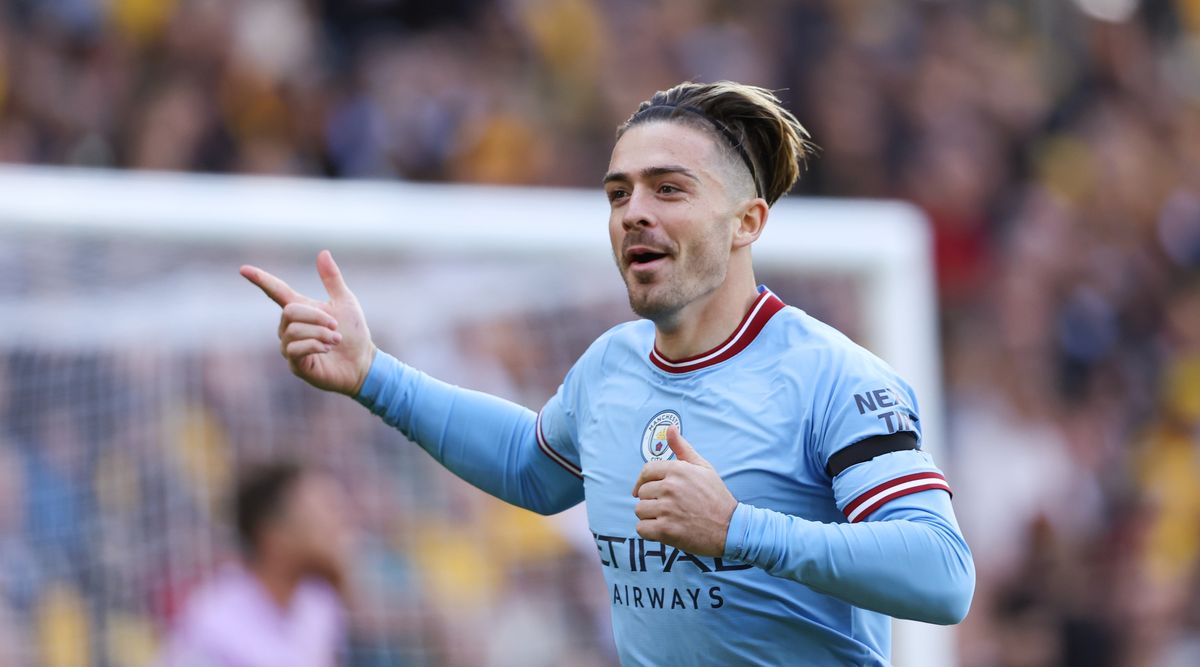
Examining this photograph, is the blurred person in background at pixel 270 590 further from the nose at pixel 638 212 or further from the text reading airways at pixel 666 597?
the nose at pixel 638 212

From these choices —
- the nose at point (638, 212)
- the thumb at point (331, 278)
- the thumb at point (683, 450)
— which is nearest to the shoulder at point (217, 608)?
the thumb at point (331, 278)

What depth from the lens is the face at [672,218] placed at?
322 centimetres

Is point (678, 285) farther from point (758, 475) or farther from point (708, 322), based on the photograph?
point (758, 475)

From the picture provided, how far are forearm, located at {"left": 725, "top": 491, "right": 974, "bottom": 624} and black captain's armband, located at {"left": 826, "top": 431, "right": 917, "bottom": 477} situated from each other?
13cm

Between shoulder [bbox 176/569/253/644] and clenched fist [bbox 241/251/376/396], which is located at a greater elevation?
clenched fist [bbox 241/251/376/396]

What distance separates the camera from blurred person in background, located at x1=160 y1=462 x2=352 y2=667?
6059 mm

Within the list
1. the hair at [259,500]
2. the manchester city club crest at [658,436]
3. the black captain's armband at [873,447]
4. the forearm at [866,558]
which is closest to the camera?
the forearm at [866,558]

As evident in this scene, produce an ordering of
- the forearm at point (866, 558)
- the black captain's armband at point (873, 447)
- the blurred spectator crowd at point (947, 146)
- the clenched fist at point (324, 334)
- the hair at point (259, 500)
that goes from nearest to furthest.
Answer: the forearm at point (866, 558), the black captain's armband at point (873, 447), the clenched fist at point (324, 334), the hair at point (259, 500), the blurred spectator crowd at point (947, 146)

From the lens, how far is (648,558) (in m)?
3.15

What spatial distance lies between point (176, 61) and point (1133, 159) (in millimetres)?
6708

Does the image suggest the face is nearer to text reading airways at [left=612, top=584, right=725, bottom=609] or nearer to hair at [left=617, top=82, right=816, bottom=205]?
hair at [left=617, top=82, right=816, bottom=205]

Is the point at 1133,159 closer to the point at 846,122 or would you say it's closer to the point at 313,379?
the point at 846,122

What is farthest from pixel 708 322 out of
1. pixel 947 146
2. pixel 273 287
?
pixel 947 146

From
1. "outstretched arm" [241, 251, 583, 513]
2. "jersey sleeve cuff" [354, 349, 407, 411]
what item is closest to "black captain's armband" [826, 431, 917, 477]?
"outstretched arm" [241, 251, 583, 513]
